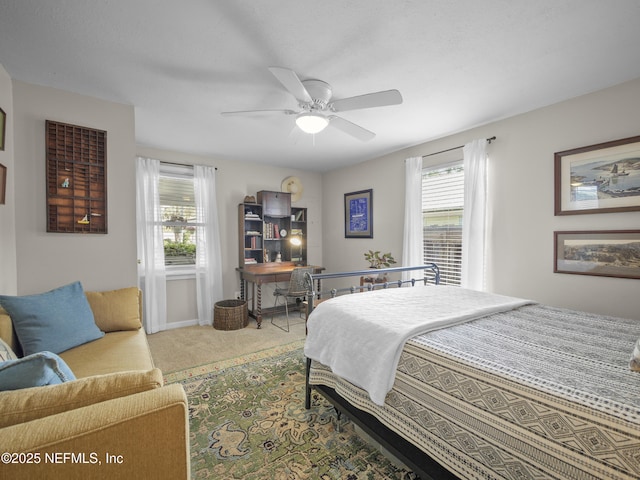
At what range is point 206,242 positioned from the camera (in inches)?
164

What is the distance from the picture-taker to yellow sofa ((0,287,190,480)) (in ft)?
→ 2.26

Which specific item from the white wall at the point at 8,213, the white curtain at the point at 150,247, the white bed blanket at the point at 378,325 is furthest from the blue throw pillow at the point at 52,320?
the white curtain at the point at 150,247

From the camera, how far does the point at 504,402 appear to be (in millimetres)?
1011

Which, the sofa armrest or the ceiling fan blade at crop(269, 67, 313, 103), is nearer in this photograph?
the sofa armrest

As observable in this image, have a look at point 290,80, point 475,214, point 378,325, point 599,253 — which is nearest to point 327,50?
point 290,80

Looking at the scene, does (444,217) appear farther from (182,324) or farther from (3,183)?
(3,183)

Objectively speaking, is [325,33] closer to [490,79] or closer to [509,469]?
[490,79]

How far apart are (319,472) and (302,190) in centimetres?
417

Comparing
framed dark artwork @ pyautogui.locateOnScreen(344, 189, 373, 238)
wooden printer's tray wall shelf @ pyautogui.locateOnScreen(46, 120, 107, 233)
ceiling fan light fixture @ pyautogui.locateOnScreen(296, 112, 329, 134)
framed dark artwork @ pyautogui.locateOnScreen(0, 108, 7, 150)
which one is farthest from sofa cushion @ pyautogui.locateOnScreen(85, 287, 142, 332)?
framed dark artwork @ pyautogui.locateOnScreen(344, 189, 373, 238)

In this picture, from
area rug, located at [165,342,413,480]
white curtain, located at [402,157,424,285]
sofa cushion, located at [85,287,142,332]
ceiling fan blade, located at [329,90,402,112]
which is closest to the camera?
area rug, located at [165,342,413,480]

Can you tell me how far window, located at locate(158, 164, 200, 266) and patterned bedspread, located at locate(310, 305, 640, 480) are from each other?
11.0 feet

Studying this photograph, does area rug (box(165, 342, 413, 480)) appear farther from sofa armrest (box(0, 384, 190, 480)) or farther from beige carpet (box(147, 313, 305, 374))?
sofa armrest (box(0, 384, 190, 480))

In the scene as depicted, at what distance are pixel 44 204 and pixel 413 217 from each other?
3676mm

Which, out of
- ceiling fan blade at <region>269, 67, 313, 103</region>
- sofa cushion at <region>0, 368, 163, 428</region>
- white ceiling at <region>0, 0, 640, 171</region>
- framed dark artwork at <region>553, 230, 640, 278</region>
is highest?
white ceiling at <region>0, 0, 640, 171</region>
